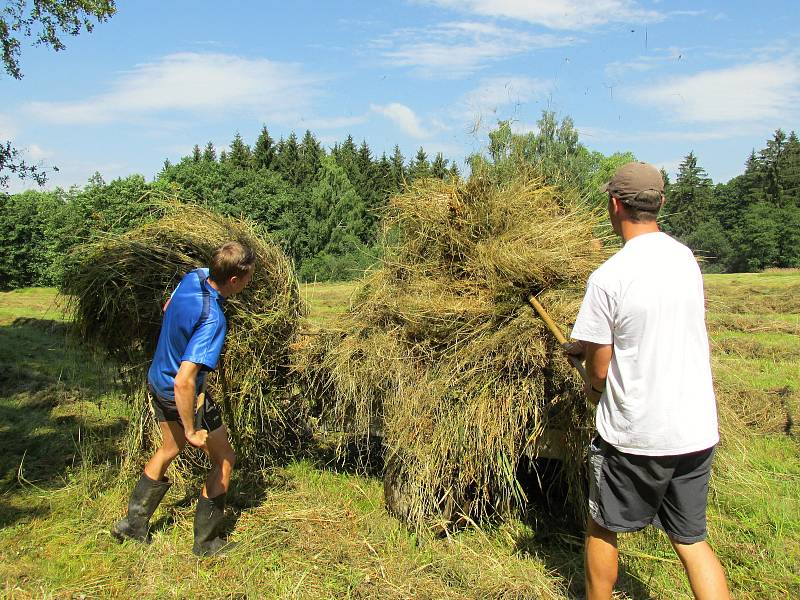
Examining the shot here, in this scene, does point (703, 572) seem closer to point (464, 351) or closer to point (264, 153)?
point (464, 351)

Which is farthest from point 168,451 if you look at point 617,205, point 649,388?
point 617,205

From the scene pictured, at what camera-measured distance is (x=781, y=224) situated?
1753 inches

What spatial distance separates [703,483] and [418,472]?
5.20 ft

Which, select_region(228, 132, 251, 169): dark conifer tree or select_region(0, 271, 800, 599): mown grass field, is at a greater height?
select_region(228, 132, 251, 169): dark conifer tree

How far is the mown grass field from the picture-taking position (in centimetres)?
312

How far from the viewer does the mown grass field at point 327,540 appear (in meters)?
3.12

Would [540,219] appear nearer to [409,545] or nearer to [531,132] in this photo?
[531,132]

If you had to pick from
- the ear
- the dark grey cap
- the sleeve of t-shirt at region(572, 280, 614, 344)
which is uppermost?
the dark grey cap

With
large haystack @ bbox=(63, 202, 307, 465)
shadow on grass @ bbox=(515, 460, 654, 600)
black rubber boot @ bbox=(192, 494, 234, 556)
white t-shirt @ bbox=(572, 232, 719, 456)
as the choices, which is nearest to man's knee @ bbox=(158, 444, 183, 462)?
black rubber boot @ bbox=(192, 494, 234, 556)

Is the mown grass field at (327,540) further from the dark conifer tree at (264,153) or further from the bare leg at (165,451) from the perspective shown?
the dark conifer tree at (264,153)

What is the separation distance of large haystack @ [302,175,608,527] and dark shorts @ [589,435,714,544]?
2.75 ft

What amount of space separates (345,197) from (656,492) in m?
34.4

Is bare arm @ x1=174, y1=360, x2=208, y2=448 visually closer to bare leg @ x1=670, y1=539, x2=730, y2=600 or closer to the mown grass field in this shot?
the mown grass field

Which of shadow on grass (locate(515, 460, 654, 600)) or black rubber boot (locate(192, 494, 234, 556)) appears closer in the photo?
shadow on grass (locate(515, 460, 654, 600))
